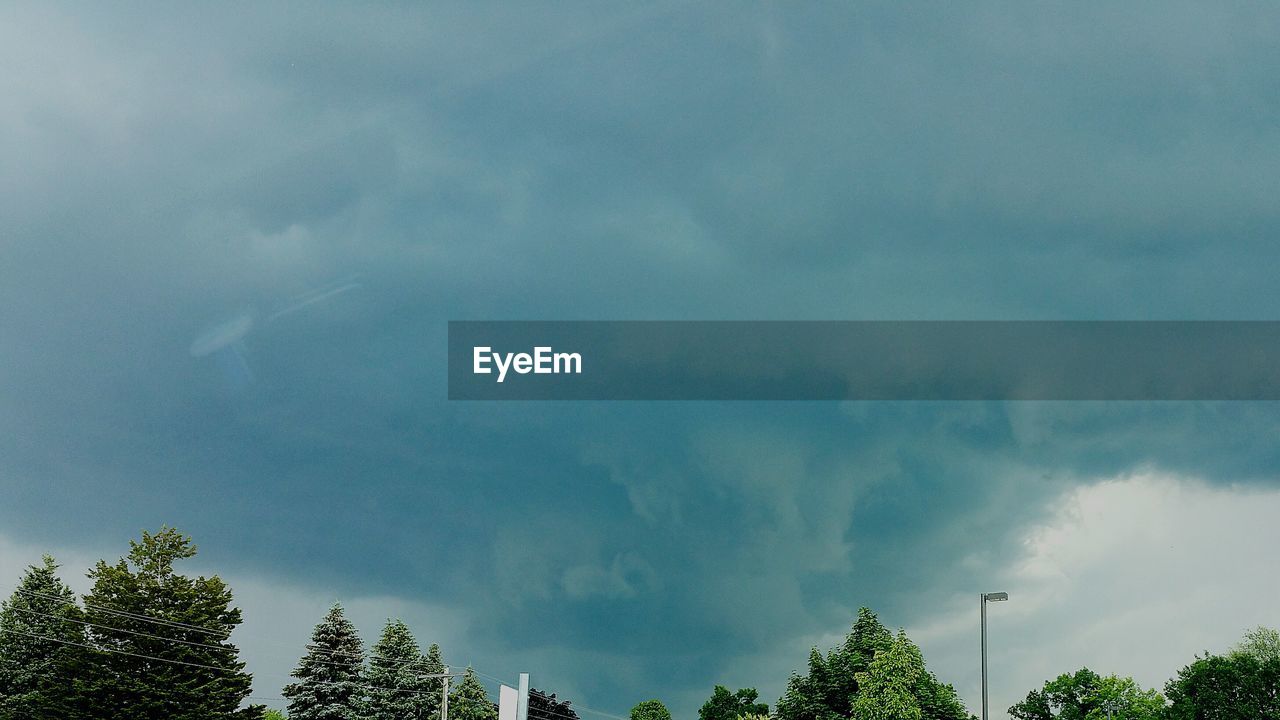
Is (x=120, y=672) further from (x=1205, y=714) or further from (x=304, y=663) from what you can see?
(x=1205, y=714)

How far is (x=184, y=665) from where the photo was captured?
56312 millimetres

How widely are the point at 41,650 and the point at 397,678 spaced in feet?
65.9

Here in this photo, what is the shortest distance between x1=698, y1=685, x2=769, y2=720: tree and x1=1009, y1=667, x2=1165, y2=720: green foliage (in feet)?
79.9

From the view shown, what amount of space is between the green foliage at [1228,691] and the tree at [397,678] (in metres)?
43.4

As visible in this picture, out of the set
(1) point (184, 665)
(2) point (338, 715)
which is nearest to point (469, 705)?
(2) point (338, 715)

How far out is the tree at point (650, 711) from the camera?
9750cm

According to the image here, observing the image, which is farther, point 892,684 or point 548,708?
point 548,708

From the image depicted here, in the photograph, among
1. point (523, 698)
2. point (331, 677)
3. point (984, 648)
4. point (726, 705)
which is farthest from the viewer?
point (726, 705)

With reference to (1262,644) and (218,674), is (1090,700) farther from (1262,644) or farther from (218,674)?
(218,674)

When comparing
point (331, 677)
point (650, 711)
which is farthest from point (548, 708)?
point (331, 677)

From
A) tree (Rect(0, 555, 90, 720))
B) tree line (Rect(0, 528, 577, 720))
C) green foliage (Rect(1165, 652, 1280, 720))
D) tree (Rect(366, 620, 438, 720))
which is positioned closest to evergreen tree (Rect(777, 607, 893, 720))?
green foliage (Rect(1165, 652, 1280, 720))

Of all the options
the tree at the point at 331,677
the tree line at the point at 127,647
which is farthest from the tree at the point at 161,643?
the tree at the point at 331,677

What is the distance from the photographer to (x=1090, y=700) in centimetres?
6288

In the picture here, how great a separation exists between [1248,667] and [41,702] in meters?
62.6
